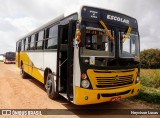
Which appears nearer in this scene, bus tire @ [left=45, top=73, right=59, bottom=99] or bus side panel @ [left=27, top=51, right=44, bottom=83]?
bus tire @ [left=45, top=73, right=59, bottom=99]

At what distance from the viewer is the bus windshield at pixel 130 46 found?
7105mm

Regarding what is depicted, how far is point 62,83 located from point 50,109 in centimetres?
94

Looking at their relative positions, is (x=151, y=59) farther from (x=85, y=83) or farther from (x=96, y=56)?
(x=85, y=83)

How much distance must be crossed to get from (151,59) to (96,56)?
2356 centimetres

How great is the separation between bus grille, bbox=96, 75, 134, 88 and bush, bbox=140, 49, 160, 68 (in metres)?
22.3

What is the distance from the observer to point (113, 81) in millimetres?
6699

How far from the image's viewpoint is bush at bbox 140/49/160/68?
93.0ft

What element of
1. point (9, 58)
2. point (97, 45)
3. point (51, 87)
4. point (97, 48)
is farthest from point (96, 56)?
point (9, 58)

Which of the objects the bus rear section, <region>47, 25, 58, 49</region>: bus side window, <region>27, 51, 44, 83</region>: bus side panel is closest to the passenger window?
<region>47, 25, 58, 49</region>: bus side window

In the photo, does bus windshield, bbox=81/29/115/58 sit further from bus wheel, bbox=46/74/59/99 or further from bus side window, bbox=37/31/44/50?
bus side window, bbox=37/31/44/50

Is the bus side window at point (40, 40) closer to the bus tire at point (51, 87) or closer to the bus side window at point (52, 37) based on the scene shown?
the bus side window at point (52, 37)

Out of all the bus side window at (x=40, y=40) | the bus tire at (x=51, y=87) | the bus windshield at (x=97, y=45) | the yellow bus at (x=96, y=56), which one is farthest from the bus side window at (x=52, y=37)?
the bus windshield at (x=97, y=45)

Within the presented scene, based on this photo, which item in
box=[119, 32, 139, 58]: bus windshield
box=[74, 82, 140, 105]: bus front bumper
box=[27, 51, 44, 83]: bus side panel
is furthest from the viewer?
box=[27, 51, 44, 83]: bus side panel

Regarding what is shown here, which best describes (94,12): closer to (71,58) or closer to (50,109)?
(71,58)
